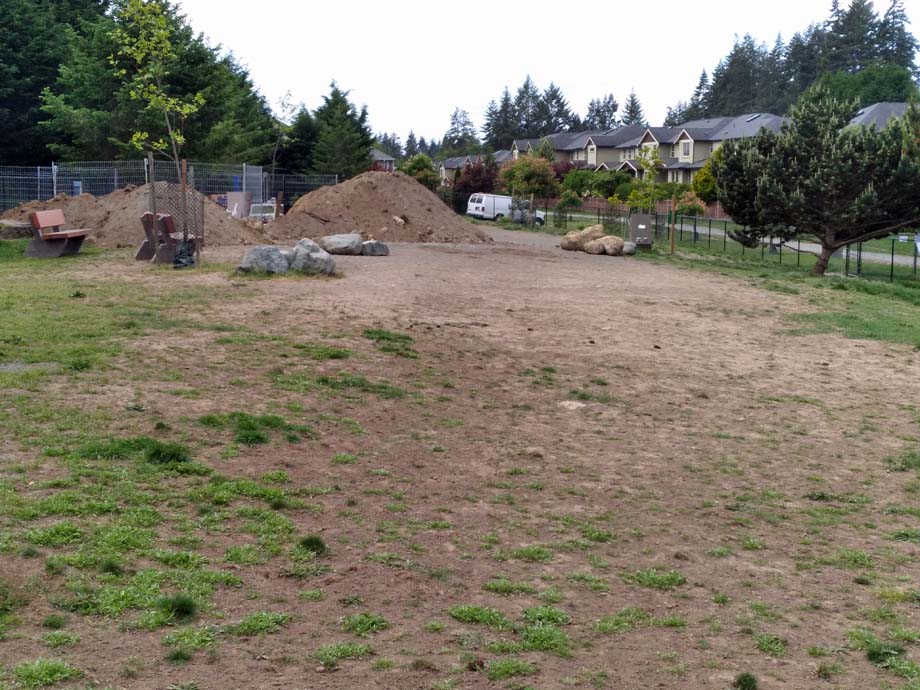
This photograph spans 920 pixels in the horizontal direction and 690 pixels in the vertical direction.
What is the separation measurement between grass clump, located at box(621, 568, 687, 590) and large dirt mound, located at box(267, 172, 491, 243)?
2987 centimetres

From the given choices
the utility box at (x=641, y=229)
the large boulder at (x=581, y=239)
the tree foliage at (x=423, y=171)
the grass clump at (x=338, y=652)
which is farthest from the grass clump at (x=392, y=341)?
the tree foliage at (x=423, y=171)

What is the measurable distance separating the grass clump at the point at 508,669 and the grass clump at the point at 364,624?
68 cm

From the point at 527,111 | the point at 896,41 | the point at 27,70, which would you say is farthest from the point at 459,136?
the point at 27,70

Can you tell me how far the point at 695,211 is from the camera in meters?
57.8

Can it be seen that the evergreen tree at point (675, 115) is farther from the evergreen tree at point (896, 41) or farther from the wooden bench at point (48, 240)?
the wooden bench at point (48, 240)

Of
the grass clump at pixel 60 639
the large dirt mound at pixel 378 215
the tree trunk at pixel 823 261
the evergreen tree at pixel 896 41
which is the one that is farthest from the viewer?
the evergreen tree at pixel 896 41

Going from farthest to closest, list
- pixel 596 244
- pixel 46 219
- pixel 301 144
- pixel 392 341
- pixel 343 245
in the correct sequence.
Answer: pixel 301 144 → pixel 596 244 → pixel 343 245 → pixel 46 219 → pixel 392 341

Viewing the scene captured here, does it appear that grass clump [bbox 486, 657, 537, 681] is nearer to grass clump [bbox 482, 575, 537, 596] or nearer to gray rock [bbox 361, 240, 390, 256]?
grass clump [bbox 482, 575, 537, 596]

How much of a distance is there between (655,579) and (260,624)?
245cm

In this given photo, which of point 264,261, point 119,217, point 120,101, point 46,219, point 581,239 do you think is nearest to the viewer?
point 264,261

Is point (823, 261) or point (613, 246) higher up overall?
point (613, 246)

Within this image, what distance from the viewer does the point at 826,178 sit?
29719 millimetres

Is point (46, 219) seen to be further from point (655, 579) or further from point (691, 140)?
point (691, 140)

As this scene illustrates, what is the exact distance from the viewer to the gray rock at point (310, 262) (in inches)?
833
